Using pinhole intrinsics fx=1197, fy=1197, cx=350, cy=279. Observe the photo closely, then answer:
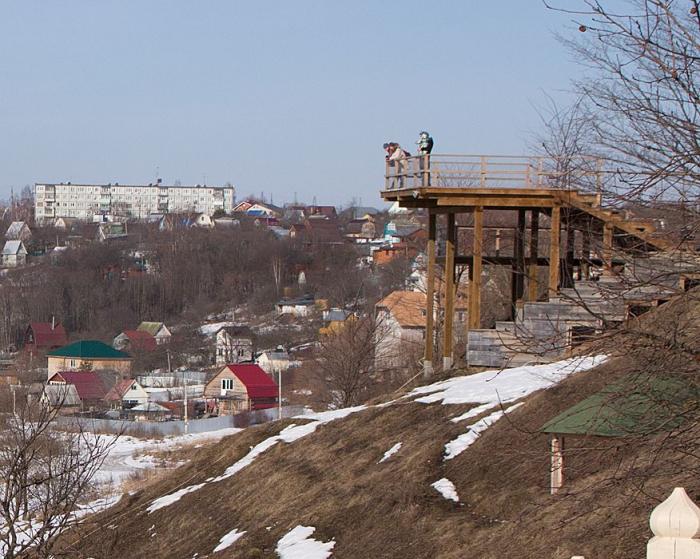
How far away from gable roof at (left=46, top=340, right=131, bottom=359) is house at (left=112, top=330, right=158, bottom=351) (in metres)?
5.96

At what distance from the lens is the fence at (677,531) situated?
17.3 ft

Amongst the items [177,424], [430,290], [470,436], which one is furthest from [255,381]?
[470,436]

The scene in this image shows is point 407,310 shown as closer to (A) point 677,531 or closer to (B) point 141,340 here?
(B) point 141,340

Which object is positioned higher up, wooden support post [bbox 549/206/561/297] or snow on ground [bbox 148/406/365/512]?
wooden support post [bbox 549/206/561/297]

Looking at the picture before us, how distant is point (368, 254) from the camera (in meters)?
138

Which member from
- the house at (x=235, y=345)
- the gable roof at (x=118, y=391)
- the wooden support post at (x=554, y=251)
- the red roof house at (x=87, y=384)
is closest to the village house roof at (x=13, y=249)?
the house at (x=235, y=345)

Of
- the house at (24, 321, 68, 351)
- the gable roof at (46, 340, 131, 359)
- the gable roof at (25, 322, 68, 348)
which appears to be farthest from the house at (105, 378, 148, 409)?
the gable roof at (25, 322, 68, 348)

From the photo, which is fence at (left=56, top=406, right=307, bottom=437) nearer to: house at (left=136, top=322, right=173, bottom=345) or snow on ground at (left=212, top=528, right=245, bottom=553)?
snow on ground at (left=212, top=528, right=245, bottom=553)

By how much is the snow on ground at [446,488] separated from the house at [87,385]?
5073 cm

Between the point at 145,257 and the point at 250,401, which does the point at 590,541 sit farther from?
the point at 145,257

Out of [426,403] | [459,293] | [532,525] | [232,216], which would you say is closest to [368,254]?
[232,216]

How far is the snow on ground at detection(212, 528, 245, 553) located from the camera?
1758 centimetres

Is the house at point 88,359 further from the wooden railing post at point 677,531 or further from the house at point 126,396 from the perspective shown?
the wooden railing post at point 677,531

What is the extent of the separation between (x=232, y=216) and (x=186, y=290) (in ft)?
193
